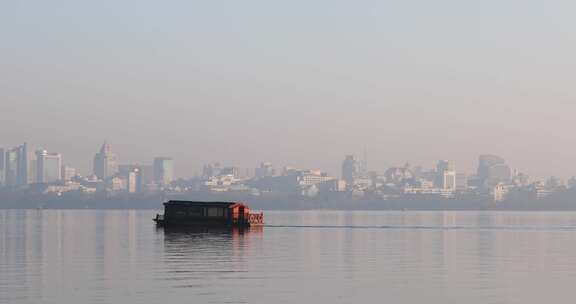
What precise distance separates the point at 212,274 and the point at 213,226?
80.6 meters

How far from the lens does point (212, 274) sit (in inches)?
2411

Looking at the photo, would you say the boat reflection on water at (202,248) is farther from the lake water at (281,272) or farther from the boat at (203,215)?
the boat at (203,215)

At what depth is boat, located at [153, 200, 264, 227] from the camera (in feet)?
470

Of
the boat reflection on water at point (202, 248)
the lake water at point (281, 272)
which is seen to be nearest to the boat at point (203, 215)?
the boat reflection on water at point (202, 248)

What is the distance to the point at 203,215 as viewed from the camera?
5694 inches

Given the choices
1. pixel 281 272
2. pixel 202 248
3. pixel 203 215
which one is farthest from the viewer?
pixel 203 215

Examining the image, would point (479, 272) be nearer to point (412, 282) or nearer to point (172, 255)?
point (412, 282)

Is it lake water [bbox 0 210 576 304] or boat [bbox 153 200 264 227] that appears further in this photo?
boat [bbox 153 200 264 227]

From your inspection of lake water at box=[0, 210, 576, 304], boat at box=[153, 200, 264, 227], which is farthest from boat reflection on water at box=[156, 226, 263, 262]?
boat at box=[153, 200, 264, 227]

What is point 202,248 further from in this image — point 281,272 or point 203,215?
point 203,215

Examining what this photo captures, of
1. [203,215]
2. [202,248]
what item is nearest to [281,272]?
[202,248]

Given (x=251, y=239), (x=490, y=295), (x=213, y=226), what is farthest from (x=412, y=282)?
(x=213, y=226)

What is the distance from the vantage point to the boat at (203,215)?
143 m

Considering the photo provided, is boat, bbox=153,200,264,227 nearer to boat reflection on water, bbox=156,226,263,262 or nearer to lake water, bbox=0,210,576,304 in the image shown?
boat reflection on water, bbox=156,226,263,262
